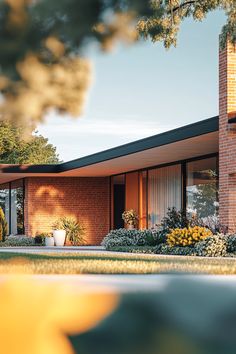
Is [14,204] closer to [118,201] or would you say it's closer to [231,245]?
[118,201]

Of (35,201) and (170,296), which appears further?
(35,201)

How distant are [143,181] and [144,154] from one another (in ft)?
19.1

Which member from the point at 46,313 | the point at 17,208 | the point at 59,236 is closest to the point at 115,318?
the point at 46,313

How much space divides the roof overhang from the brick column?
400 millimetres

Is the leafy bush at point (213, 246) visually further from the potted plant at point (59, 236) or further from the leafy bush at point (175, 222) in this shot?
the potted plant at point (59, 236)

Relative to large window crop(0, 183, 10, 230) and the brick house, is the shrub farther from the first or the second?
large window crop(0, 183, 10, 230)

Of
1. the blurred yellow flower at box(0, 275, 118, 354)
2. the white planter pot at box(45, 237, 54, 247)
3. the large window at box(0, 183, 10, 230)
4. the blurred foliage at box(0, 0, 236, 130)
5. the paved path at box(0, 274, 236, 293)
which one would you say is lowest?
the white planter pot at box(45, 237, 54, 247)

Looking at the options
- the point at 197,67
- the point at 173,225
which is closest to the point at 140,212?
the point at 173,225

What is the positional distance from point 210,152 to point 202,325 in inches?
698

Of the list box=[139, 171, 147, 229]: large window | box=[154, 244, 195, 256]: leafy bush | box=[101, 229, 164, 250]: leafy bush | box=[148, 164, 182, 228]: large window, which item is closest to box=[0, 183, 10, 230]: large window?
box=[139, 171, 147, 229]: large window

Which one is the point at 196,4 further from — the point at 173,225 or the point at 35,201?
the point at 35,201

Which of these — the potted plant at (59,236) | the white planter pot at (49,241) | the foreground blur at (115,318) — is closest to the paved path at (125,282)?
the foreground blur at (115,318)

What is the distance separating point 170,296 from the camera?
19.4ft

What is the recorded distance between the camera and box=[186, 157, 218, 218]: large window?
23.1 m
